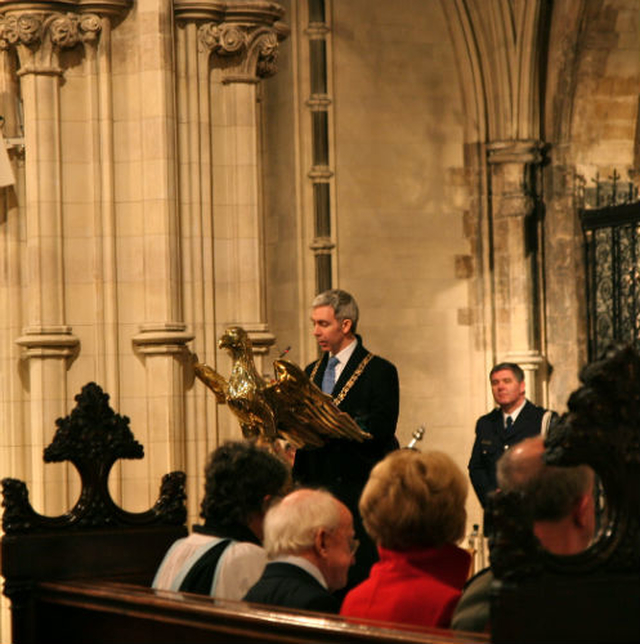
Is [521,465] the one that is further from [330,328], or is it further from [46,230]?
[46,230]

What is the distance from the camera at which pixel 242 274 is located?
26.5ft

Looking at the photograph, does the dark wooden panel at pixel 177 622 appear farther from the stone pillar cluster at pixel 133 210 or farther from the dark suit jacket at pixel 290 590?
the stone pillar cluster at pixel 133 210

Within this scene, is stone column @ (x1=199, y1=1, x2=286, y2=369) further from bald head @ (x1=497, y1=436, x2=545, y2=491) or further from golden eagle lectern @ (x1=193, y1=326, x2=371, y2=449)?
bald head @ (x1=497, y1=436, x2=545, y2=491)

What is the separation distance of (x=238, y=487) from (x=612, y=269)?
677 cm

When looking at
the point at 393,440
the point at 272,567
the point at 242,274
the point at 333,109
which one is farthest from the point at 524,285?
the point at 272,567

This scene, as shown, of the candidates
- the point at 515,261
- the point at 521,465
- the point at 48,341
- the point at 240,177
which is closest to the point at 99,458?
the point at 521,465

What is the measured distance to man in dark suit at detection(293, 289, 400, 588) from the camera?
641 cm

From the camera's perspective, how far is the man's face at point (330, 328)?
6.53 metres

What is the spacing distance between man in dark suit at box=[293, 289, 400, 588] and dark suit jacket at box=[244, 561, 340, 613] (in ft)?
7.14

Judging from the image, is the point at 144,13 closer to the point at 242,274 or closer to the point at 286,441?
the point at 242,274

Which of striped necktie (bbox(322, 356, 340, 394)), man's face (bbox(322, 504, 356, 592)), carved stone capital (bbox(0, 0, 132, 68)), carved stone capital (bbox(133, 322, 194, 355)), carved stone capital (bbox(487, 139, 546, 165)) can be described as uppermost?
carved stone capital (bbox(0, 0, 132, 68))

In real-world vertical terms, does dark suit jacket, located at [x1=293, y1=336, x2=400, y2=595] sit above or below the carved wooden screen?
below

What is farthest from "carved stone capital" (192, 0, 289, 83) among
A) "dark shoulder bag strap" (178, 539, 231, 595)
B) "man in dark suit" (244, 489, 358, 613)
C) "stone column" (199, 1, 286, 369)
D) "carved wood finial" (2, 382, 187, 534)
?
"man in dark suit" (244, 489, 358, 613)

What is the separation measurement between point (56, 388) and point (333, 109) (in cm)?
332
